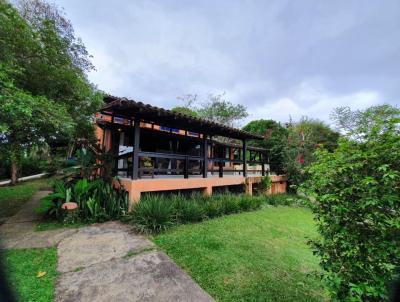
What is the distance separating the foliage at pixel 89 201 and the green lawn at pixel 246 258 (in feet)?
6.66

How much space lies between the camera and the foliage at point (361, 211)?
1.89 m

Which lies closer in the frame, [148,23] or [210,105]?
[148,23]

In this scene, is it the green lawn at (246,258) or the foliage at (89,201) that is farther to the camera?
the foliage at (89,201)

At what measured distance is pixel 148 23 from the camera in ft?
32.4

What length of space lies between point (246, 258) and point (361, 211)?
252 cm

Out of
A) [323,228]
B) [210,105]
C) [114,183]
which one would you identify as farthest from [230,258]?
[210,105]

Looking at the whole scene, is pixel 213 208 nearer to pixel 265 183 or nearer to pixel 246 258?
pixel 246 258

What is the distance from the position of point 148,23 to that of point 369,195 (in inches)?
446

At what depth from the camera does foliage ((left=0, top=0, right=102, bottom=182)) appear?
14.1ft

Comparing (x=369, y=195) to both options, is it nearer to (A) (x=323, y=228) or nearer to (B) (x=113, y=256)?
(A) (x=323, y=228)

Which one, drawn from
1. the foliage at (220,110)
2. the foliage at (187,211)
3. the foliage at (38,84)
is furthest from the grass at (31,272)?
the foliage at (220,110)

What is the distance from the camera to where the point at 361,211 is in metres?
2.09

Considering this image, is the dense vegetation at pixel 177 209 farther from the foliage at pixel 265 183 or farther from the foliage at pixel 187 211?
the foliage at pixel 265 183

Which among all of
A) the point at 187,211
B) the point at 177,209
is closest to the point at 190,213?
the point at 187,211
